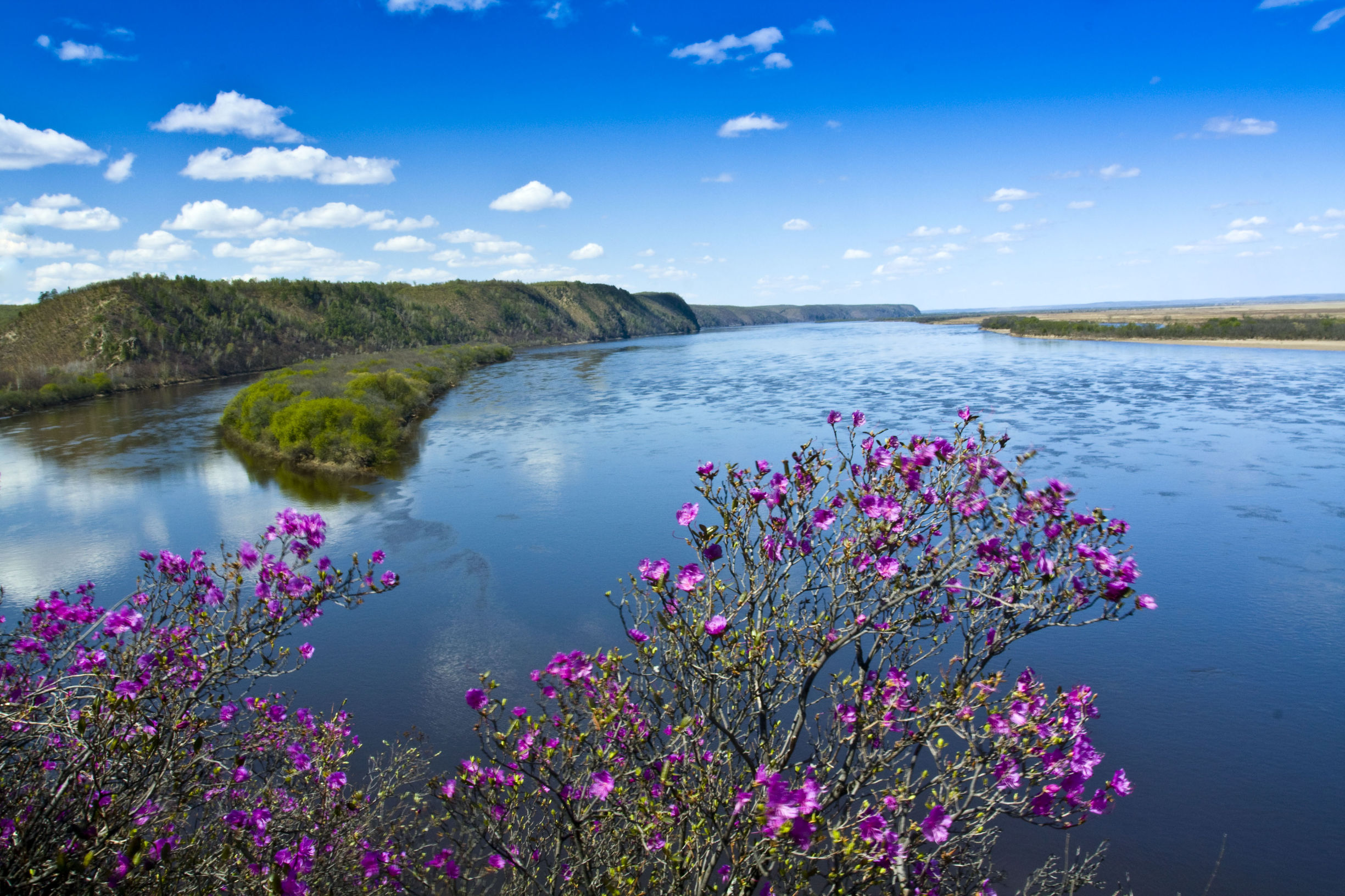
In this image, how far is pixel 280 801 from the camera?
4.88 metres

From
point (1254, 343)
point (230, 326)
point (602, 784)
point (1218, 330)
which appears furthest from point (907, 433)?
point (230, 326)

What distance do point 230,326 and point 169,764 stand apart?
7716cm

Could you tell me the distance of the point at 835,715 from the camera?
422 centimetres

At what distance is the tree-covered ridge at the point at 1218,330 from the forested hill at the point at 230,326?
74264 millimetres

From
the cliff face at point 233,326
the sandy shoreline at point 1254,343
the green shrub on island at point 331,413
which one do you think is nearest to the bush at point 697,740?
the green shrub on island at point 331,413

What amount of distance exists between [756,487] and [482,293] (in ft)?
428

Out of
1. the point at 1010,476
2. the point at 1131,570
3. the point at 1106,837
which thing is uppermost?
the point at 1010,476

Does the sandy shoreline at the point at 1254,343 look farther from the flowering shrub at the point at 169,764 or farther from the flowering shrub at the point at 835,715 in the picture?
the flowering shrub at the point at 169,764

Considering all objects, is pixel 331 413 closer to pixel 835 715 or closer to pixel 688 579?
pixel 688 579

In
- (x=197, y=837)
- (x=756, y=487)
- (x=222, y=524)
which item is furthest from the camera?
(x=222, y=524)

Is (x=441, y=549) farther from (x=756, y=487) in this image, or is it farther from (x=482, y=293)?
(x=482, y=293)

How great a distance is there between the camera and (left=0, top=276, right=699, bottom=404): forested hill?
182 ft

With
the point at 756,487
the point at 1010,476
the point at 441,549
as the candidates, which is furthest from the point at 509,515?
the point at 1010,476

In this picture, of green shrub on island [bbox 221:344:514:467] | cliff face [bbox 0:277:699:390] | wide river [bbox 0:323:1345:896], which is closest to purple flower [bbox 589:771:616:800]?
wide river [bbox 0:323:1345:896]
